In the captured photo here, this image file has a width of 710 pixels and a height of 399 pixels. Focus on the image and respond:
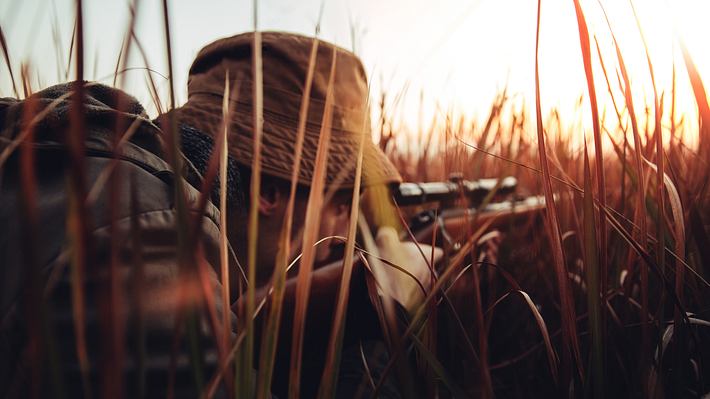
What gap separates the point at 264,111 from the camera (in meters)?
1.65

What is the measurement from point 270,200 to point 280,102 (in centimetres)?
35

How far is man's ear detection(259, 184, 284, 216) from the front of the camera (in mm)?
1548

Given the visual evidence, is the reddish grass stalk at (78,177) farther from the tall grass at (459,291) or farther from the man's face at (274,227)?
the man's face at (274,227)

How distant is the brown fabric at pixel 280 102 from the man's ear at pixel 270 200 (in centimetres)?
8

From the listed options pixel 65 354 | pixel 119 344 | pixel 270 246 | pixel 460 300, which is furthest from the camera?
pixel 270 246

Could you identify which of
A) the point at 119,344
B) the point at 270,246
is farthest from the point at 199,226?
the point at 270,246

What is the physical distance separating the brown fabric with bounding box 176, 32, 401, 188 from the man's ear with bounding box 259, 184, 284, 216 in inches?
3.3

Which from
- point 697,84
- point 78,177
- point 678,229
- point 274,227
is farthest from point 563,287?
point 274,227

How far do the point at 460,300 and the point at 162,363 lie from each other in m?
0.90

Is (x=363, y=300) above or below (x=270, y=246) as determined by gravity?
below

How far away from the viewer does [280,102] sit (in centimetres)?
167

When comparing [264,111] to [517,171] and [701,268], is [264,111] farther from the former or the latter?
[517,171]

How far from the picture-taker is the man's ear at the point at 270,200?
1548mm

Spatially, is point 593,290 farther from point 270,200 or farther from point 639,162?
point 270,200
